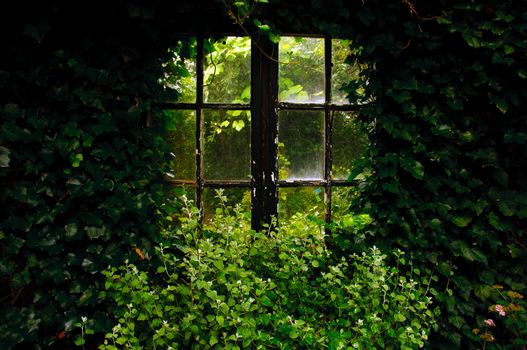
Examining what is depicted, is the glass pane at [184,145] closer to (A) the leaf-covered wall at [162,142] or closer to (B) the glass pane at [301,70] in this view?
(A) the leaf-covered wall at [162,142]

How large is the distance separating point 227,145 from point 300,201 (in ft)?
1.93

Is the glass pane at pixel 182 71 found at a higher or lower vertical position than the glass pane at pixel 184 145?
higher

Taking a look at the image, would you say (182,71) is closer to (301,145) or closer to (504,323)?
(301,145)

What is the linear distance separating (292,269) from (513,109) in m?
1.61

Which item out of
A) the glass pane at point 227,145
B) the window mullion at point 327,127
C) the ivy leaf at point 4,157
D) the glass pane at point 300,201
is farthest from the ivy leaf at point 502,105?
the ivy leaf at point 4,157

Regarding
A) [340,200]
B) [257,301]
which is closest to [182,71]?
[340,200]

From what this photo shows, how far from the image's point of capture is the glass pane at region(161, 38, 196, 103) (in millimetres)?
2559

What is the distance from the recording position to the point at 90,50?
2.26 metres

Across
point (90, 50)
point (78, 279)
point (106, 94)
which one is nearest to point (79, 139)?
point (106, 94)

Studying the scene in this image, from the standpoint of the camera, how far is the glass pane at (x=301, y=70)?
2648 mm

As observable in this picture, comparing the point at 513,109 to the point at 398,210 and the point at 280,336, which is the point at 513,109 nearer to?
Result: the point at 398,210

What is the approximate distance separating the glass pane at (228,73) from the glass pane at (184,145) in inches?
7.0

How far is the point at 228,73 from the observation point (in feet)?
8.64

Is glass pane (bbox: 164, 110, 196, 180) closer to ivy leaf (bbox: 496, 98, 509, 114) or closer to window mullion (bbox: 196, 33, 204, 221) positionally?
window mullion (bbox: 196, 33, 204, 221)
